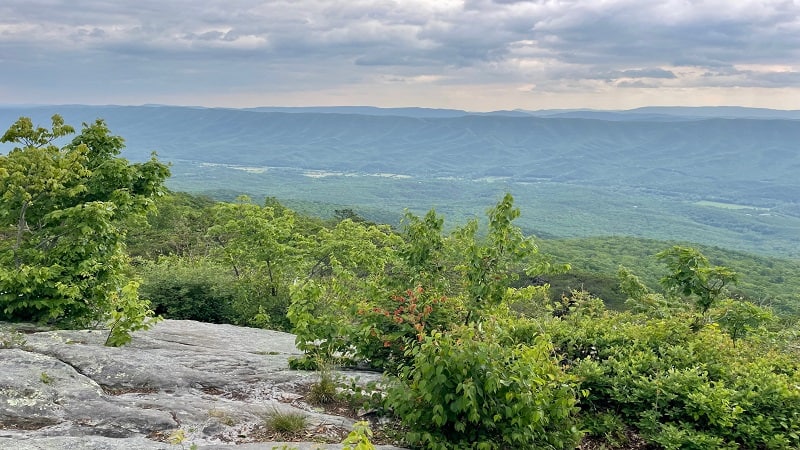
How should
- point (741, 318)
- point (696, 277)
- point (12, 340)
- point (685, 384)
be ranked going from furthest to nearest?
point (696, 277), point (741, 318), point (12, 340), point (685, 384)

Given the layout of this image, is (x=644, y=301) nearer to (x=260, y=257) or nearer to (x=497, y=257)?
(x=497, y=257)

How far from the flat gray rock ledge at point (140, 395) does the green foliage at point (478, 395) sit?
102 cm

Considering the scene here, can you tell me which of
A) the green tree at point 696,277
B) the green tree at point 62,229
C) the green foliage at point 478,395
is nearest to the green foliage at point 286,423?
the green foliage at point 478,395

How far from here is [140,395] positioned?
7035 millimetres

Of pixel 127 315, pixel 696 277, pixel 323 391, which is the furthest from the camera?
pixel 696 277

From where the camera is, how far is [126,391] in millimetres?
7215

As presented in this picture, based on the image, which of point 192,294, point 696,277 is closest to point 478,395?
point 696,277

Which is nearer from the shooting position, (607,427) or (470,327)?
(470,327)

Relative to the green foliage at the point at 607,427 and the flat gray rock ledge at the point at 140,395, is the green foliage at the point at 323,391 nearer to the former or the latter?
the flat gray rock ledge at the point at 140,395

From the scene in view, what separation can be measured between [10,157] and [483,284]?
8240mm

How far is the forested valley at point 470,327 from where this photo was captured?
5707 millimetres

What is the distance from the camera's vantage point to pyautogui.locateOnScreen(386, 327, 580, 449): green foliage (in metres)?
5.40

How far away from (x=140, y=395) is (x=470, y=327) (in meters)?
4.32

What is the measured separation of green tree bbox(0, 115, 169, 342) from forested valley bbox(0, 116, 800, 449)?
3 centimetres
